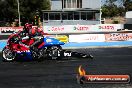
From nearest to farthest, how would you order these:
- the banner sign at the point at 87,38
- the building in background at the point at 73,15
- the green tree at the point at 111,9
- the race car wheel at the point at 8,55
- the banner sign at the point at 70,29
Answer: the race car wheel at the point at 8,55, the banner sign at the point at 87,38, the banner sign at the point at 70,29, the building in background at the point at 73,15, the green tree at the point at 111,9

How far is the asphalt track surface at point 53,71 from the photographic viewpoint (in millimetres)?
11836

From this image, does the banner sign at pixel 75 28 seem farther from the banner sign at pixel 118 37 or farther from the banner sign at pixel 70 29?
the banner sign at pixel 118 37

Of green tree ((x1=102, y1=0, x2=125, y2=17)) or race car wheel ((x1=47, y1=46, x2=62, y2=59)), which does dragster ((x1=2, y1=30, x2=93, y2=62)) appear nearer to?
race car wheel ((x1=47, y1=46, x2=62, y2=59))

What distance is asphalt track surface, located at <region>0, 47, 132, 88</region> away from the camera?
11.8 meters

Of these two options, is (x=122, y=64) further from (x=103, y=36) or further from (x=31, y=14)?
(x=31, y=14)

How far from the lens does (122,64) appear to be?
16625 mm

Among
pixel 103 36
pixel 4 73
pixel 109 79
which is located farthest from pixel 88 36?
pixel 109 79

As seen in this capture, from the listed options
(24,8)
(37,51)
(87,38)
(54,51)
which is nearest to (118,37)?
(87,38)

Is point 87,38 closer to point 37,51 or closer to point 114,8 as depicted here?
point 37,51

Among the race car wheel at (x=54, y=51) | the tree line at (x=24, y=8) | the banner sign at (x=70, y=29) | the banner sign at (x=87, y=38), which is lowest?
the banner sign at (x=70, y=29)

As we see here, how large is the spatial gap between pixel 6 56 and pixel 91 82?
7724 millimetres

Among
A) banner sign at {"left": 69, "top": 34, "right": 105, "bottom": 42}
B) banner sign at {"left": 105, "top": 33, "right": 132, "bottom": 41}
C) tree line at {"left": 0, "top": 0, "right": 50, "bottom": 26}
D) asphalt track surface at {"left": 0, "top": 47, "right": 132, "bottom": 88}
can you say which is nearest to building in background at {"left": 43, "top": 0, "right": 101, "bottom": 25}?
tree line at {"left": 0, "top": 0, "right": 50, "bottom": 26}

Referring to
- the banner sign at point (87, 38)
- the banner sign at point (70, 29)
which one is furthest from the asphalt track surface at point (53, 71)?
the banner sign at point (70, 29)

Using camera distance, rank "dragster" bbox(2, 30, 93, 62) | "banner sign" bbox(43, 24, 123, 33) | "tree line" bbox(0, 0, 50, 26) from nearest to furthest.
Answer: "dragster" bbox(2, 30, 93, 62) → "banner sign" bbox(43, 24, 123, 33) → "tree line" bbox(0, 0, 50, 26)
